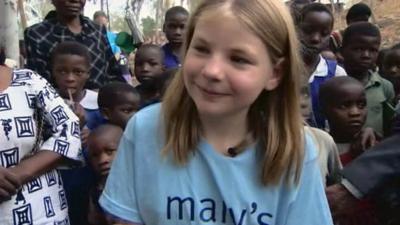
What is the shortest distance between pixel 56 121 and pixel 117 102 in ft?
3.51

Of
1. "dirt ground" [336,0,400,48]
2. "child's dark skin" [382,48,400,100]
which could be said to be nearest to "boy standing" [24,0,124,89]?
"child's dark skin" [382,48,400,100]

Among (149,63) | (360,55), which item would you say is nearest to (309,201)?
(360,55)

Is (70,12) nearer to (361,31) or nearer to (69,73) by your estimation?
(69,73)

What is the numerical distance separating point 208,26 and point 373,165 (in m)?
0.73

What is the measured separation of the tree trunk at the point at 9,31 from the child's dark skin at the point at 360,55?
231 centimetres

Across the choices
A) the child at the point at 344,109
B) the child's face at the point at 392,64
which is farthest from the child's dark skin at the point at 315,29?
the child at the point at 344,109

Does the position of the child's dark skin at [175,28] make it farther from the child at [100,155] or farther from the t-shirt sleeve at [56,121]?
the t-shirt sleeve at [56,121]

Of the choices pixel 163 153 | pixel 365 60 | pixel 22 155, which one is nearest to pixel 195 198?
pixel 163 153

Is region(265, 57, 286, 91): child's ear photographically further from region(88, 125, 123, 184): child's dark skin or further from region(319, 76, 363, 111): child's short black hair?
region(319, 76, 363, 111): child's short black hair

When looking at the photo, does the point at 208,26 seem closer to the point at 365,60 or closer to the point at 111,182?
the point at 111,182

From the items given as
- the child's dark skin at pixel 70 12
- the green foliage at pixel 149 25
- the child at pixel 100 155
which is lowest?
the green foliage at pixel 149 25

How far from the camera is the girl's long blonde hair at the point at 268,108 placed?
1606 millimetres

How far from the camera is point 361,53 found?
161 inches

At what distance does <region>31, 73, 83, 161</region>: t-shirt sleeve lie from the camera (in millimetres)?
2553
